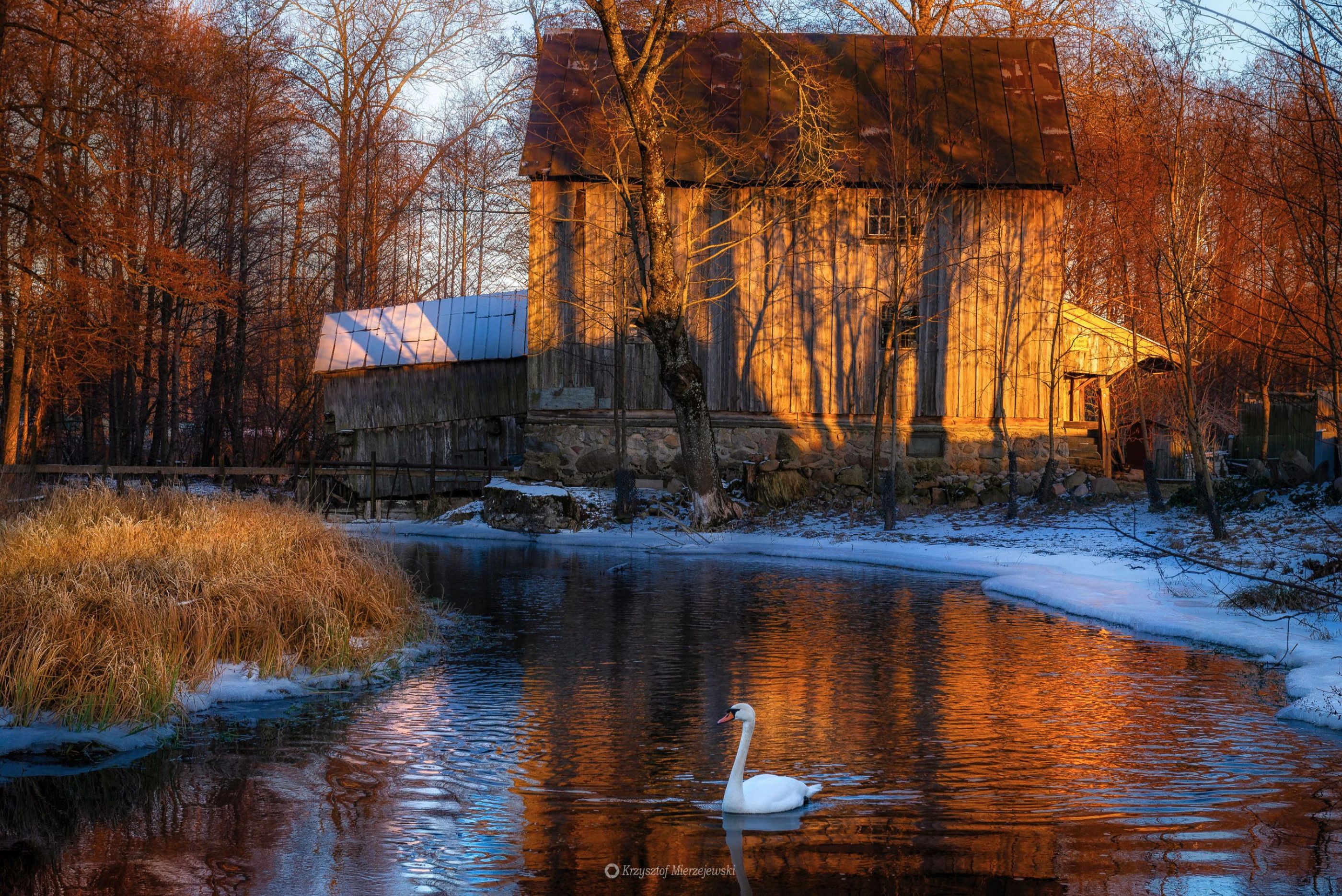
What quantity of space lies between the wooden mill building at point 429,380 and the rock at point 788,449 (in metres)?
6.38

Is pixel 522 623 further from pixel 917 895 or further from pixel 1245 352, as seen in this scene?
pixel 1245 352

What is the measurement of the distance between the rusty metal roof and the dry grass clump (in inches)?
504

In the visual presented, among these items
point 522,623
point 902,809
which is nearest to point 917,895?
point 902,809

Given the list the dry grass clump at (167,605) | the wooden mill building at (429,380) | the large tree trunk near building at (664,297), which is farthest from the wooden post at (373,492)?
the dry grass clump at (167,605)

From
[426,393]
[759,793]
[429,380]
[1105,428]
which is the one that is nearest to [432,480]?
[426,393]

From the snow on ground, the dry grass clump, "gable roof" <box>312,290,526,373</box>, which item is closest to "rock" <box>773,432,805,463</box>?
the snow on ground

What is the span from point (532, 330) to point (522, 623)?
1401 cm

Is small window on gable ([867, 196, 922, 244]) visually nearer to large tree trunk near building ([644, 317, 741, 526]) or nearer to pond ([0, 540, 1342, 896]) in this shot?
large tree trunk near building ([644, 317, 741, 526])

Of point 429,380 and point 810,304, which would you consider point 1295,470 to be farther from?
point 429,380

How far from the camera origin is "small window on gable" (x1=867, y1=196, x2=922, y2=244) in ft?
76.5

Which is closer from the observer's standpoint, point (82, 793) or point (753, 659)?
point (82, 793)

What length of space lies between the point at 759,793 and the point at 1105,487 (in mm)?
19363

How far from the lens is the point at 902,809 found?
21.7ft

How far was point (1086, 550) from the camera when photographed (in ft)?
62.1
